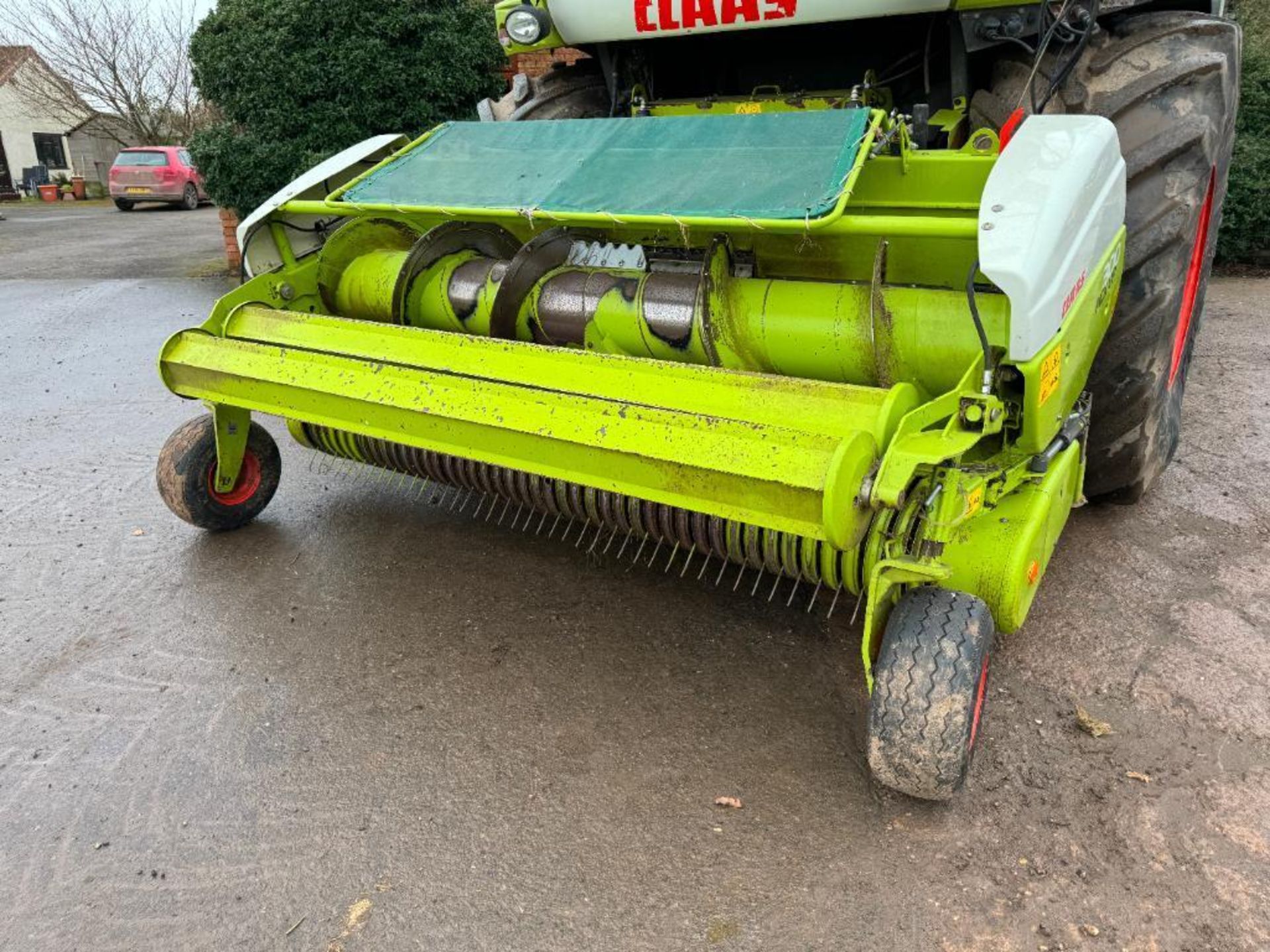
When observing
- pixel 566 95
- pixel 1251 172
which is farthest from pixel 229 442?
pixel 1251 172

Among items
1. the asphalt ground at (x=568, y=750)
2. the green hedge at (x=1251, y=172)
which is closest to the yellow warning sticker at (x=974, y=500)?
the asphalt ground at (x=568, y=750)

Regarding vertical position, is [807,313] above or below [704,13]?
below

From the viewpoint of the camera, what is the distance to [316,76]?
7.43 m

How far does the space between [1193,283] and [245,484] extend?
11.3 ft

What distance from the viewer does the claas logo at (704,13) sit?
320cm

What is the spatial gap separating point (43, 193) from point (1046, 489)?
30537 millimetres

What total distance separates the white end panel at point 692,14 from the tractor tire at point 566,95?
1.26 feet

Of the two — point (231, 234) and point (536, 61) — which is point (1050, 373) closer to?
point (536, 61)

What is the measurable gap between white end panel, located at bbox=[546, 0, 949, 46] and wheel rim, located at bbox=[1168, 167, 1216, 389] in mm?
1066

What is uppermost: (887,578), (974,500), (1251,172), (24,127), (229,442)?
(974,500)

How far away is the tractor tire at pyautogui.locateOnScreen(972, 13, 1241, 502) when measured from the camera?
2.62 metres

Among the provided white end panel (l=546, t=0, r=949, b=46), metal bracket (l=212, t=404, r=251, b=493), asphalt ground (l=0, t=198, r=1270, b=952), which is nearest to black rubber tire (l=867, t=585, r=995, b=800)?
asphalt ground (l=0, t=198, r=1270, b=952)

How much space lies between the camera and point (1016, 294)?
6.48 feet

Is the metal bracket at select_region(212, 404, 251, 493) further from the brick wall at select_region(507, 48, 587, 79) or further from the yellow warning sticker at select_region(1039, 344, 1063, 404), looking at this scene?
the brick wall at select_region(507, 48, 587, 79)
